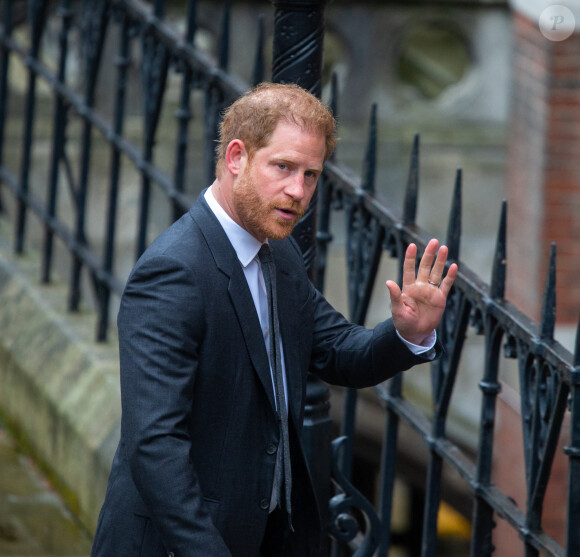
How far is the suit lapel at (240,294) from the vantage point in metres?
2.41

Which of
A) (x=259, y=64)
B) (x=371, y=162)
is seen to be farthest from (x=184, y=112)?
(x=371, y=162)

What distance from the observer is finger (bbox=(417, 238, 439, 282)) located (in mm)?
2375

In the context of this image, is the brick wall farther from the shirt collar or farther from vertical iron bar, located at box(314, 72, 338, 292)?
the shirt collar

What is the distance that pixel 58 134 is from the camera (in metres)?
4.89

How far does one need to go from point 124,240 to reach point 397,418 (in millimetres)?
4731

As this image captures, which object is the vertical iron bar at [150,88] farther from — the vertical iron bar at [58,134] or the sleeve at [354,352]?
the sleeve at [354,352]

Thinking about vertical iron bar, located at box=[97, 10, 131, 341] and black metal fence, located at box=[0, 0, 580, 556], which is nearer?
black metal fence, located at box=[0, 0, 580, 556]

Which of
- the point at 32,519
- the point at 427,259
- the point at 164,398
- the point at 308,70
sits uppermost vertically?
the point at 308,70

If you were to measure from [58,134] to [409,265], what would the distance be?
2.80 metres

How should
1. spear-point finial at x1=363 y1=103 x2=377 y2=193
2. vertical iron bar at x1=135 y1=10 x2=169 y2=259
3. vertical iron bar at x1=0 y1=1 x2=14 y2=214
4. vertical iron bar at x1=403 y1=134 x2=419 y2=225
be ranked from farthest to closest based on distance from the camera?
vertical iron bar at x1=0 y1=1 x2=14 y2=214 → vertical iron bar at x1=135 y1=10 x2=169 y2=259 → spear-point finial at x1=363 y1=103 x2=377 y2=193 → vertical iron bar at x1=403 y1=134 x2=419 y2=225

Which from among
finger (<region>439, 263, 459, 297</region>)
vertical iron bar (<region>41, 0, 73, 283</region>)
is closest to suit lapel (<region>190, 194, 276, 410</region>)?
finger (<region>439, 263, 459, 297</region>)

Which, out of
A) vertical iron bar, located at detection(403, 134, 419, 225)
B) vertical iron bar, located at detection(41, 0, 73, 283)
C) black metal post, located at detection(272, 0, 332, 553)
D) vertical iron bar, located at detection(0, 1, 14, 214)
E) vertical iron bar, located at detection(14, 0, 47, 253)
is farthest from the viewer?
vertical iron bar, located at detection(0, 1, 14, 214)

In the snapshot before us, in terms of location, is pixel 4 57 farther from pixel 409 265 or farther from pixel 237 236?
pixel 409 265

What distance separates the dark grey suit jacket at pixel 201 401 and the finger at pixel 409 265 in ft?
Answer: 0.54
